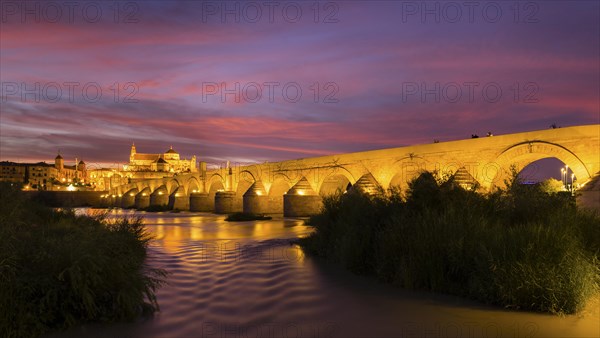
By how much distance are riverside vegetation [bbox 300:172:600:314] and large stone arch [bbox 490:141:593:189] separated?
8.96 m

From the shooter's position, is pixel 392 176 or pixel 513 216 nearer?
pixel 513 216

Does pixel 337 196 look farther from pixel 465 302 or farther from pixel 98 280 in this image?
pixel 98 280

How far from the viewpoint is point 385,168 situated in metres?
25.6

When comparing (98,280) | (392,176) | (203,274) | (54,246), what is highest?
(392,176)

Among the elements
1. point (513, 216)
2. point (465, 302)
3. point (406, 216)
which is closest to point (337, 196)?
point (406, 216)

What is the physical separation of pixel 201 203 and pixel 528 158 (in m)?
33.8

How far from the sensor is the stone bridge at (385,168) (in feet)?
57.9

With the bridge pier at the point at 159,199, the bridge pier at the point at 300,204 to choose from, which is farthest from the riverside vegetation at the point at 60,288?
the bridge pier at the point at 159,199

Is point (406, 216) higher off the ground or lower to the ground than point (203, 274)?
higher

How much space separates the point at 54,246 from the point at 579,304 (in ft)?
20.3

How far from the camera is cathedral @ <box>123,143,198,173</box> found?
121 metres

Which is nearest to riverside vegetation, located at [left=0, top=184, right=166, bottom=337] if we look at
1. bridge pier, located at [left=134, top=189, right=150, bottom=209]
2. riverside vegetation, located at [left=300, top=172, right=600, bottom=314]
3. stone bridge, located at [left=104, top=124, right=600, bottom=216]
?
riverside vegetation, located at [left=300, top=172, right=600, bottom=314]

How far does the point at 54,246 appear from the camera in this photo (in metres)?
5.09

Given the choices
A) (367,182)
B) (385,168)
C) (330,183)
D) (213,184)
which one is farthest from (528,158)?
(213,184)
